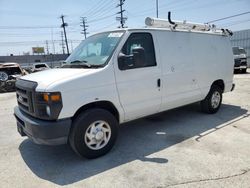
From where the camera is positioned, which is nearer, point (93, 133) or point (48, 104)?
point (48, 104)

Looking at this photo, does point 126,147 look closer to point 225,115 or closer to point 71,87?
point 71,87

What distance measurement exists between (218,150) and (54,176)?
276 cm

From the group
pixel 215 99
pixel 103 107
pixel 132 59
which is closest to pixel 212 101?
pixel 215 99

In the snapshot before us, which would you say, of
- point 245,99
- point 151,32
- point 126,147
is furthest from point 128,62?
point 245,99

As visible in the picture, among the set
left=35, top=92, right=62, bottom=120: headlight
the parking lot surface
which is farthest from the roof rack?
left=35, top=92, right=62, bottom=120: headlight

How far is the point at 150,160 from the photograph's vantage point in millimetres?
3982

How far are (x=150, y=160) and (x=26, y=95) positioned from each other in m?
2.28

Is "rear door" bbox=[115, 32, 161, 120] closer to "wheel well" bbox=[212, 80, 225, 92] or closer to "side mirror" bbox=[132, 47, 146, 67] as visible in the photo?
"side mirror" bbox=[132, 47, 146, 67]

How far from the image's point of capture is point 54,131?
3578mm

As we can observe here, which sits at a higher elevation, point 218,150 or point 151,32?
point 151,32

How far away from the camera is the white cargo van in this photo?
364 cm

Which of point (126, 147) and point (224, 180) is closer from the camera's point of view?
point (224, 180)

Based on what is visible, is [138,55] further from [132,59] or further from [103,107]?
[103,107]

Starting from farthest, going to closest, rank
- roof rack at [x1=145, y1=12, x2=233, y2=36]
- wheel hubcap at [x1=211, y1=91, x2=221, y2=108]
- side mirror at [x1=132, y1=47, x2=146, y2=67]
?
wheel hubcap at [x1=211, y1=91, x2=221, y2=108]
roof rack at [x1=145, y1=12, x2=233, y2=36]
side mirror at [x1=132, y1=47, x2=146, y2=67]
